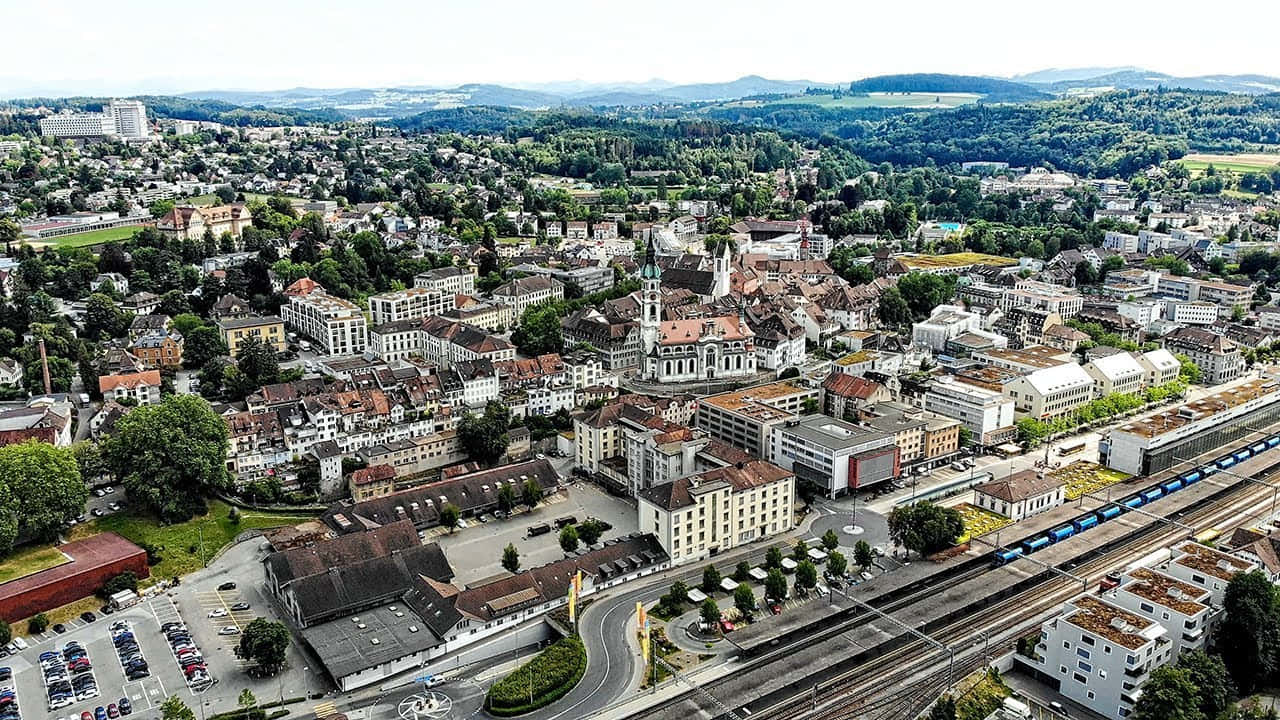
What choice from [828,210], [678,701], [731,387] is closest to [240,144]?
[828,210]

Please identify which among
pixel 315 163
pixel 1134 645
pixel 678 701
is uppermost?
pixel 315 163

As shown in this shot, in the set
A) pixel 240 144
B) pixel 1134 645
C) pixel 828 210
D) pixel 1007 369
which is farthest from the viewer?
pixel 240 144

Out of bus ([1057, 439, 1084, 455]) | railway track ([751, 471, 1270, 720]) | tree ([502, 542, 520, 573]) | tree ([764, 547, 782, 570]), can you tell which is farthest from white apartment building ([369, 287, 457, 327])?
railway track ([751, 471, 1270, 720])

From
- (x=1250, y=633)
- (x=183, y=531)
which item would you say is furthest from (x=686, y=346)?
(x=1250, y=633)

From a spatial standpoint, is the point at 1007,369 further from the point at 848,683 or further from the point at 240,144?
the point at 240,144

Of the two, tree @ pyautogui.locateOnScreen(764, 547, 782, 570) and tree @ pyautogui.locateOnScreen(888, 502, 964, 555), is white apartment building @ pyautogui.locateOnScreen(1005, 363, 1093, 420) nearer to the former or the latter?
tree @ pyautogui.locateOnScreen(888, 502, 964, 555)
